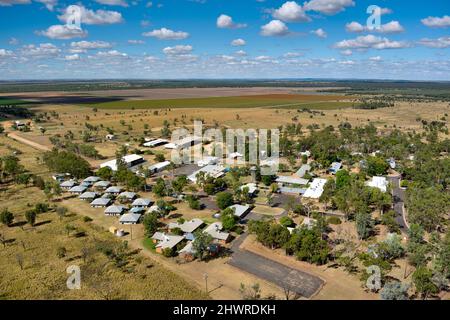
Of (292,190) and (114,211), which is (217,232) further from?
(292,190)

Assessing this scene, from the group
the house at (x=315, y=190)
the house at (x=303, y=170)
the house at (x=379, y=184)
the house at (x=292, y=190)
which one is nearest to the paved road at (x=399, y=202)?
the house at (x=379, y=184)

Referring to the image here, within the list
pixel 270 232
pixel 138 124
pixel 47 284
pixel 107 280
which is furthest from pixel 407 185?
pixel 138 124

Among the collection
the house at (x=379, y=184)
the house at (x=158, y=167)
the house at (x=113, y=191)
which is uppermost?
the house at (x=158, y=167)

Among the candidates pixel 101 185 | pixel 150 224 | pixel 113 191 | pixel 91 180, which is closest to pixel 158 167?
pixel 91 180

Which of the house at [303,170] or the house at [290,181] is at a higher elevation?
the house at [303,170]

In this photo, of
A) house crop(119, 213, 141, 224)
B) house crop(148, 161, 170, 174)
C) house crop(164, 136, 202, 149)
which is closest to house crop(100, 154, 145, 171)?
house crop(148, 161, 170, 174)

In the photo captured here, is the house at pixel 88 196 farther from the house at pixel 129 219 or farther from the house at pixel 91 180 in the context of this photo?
the house at pixel 129 219
